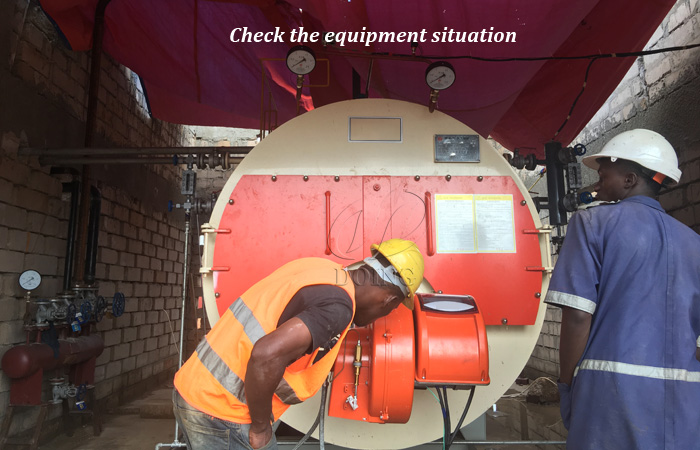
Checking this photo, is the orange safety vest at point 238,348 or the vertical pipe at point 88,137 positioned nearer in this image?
the orange safety vest at point 238,348

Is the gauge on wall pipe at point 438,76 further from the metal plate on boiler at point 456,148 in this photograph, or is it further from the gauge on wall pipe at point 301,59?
the gauge on wall pipe at point 301,59

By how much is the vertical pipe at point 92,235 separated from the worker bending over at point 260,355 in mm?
3039

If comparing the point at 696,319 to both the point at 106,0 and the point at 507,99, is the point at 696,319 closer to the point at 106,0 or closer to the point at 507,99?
the point at 507,99

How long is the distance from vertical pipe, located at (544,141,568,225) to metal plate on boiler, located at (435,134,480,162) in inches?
31.0

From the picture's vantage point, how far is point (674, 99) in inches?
133

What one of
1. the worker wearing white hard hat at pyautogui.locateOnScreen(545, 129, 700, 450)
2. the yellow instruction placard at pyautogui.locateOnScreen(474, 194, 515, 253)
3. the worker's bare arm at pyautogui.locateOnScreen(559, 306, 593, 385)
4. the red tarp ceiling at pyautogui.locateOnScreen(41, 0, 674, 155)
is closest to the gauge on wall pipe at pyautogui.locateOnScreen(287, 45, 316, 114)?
the red tarp ceiling at pyautogui.locateOnScreen(41, 0, 674, 155)

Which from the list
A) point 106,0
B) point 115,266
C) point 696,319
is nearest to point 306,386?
point 696,319

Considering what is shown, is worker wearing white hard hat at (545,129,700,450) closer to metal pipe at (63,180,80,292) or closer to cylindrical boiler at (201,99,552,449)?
cylindrical boiler at (201,99,552,449)

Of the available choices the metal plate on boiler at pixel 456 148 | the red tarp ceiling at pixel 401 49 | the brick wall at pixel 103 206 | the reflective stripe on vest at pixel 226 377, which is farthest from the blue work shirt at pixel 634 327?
the brick wall at pixel 103 206

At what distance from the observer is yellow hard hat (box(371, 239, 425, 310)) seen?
75.1 inches

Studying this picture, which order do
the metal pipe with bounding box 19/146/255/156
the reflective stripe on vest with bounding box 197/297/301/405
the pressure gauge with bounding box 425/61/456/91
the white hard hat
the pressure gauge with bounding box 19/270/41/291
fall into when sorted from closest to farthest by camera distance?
the reflective stripe on vest with bounding box 197/297/301/405, the white hard hat, the pressure gauge with bounding box 425/61/456/91, the pressure gauge with bounding box 19/270/41/291, the metal pipe with bounding box 19/146/255/156

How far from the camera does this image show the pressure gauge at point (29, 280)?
11.2 feet

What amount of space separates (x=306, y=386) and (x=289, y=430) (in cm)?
204

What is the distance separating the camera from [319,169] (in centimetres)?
264
